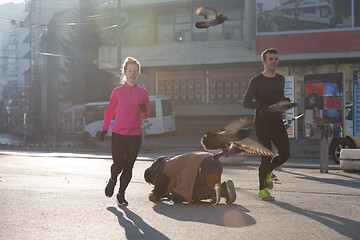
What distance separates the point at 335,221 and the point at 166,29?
1331 inches

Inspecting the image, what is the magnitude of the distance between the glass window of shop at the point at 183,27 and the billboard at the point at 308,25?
620cm

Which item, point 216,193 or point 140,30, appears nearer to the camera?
point 216,193

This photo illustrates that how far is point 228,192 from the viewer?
652 centimetres

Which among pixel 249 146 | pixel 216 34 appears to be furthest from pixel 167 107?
pixel 249 146

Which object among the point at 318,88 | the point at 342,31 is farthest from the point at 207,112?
the point at 318,88

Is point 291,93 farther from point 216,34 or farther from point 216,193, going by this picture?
point 216,34

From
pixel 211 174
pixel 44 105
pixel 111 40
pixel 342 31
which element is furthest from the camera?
pixel 44 105

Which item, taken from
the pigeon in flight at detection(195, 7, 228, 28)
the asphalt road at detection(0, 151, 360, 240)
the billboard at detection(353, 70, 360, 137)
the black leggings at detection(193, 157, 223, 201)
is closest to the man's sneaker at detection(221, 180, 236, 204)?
the asphalt road at detection(0, 151, 360, 240)

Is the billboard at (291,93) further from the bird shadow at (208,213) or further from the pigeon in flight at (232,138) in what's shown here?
the pigeon in flight at (232,138)

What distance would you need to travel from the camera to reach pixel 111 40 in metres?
46.1

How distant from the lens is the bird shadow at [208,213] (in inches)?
213

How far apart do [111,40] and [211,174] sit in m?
41.0

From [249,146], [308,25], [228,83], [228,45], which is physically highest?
[308,25]

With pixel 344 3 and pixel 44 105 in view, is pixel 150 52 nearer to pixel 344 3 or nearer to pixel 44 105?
pixel 344 3
